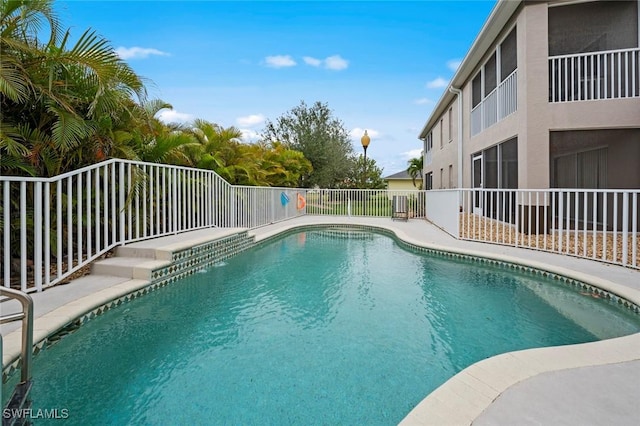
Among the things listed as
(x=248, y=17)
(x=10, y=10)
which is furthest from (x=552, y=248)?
(x=248, y=17)

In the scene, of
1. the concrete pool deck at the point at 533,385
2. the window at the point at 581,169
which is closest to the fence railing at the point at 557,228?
the window at the point at 581,169

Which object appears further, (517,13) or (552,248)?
(517,13)

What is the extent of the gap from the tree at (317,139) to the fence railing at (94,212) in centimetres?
1064

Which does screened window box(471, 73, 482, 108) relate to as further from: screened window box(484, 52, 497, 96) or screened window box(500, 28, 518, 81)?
screened window box(500, 28, 518, 81)

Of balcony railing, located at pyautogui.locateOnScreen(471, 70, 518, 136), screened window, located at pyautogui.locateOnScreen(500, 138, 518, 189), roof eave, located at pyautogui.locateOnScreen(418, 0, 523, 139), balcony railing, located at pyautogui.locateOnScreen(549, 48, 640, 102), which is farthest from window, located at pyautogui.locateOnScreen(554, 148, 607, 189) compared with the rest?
roof eave, located at pyautogui.locateOnScreen(418, 0, 523, 139)

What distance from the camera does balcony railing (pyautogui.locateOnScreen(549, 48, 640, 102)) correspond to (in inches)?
293

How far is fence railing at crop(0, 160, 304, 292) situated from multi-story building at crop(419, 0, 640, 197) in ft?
23.7

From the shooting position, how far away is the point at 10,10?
3875mm

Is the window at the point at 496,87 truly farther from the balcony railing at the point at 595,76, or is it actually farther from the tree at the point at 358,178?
the tree at the point at 358,178

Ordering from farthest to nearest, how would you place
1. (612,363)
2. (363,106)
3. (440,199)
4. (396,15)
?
(363,106)
(396,15)
(440,199)
(612,363)

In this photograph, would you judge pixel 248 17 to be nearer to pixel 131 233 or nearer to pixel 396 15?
pixel 396 15

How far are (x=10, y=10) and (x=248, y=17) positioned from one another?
8045mm

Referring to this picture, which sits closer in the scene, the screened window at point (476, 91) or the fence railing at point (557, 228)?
the fence railing at point (557, 228)

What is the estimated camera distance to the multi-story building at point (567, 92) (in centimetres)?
753
